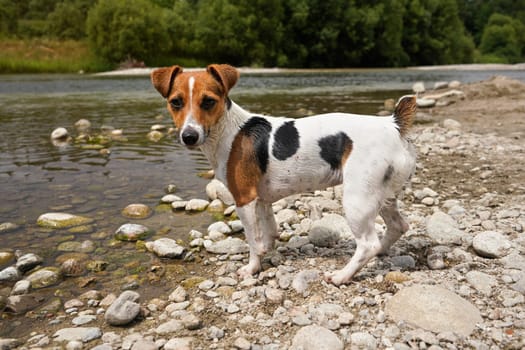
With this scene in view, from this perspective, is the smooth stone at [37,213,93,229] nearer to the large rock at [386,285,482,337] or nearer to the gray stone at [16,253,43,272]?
the gray stone at [16,253,43,272]

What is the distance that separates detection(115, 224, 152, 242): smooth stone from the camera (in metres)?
5.48

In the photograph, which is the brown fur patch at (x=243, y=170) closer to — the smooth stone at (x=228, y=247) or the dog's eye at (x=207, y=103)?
the dog's eye at (x=207, y=103)

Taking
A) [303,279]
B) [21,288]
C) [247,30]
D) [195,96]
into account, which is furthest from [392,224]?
[247,30]

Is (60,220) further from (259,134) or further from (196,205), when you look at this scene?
(259,134)

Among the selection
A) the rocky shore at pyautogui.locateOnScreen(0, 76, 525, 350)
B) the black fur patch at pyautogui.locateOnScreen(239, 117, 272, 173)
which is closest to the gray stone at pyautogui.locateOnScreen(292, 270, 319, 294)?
the rocky shore at pyautogui.locateOnScreen(0, 76, 525, 350)

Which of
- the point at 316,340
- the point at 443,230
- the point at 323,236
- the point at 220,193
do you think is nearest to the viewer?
the point at 316,340

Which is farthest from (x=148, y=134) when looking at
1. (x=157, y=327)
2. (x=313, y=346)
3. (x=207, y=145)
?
(x=313, y=346)

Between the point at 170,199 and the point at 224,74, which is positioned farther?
the point at 170,199

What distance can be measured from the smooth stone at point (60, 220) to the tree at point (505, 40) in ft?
→ 371

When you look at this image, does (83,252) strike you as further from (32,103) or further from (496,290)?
(32,103)

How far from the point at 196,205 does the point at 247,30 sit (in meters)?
65.1

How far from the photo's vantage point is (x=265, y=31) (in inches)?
2729

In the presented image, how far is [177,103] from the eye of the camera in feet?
12.8

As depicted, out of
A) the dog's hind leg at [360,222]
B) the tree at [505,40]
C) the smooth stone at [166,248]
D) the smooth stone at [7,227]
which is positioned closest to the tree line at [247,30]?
the tree at [505,40]
